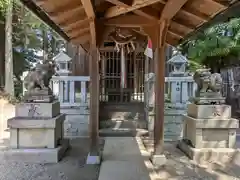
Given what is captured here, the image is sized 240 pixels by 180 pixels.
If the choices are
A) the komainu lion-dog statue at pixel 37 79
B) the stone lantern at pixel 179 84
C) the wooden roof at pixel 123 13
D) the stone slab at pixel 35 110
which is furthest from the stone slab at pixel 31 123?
the stone lantern at pixel 179 84

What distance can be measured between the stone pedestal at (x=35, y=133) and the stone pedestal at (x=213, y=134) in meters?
2.77

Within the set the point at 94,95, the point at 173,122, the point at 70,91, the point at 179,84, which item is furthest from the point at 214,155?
the point at 70,91

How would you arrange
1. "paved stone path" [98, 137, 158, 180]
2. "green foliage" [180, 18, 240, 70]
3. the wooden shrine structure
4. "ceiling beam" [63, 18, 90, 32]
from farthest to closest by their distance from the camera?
"green foliage" [180, 18, 240, 70]
"ceiling beam" [63, 18, 90, 32]
"paved stone path" [98, 137, 158, 180]
the wooden shrine structure

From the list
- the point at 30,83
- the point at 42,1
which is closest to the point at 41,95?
the point at 30,83

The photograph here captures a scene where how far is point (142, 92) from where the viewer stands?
34.1ft

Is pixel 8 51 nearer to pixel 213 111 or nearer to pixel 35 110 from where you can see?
pixel 35 110

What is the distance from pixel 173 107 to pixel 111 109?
1.91m

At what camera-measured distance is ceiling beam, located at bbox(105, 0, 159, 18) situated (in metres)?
3.80

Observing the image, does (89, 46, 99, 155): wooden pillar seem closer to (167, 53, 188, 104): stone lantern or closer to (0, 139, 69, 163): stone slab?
(0, 139, 69, 163): stone slab

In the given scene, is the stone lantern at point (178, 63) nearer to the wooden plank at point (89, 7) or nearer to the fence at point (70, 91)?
the fence at point (70, 91)

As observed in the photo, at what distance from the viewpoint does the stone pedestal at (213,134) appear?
19.2 feet

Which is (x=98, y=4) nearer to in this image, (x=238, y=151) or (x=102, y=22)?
(x=102, y=22)

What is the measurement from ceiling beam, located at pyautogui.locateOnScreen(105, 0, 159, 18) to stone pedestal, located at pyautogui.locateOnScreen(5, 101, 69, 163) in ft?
7.38

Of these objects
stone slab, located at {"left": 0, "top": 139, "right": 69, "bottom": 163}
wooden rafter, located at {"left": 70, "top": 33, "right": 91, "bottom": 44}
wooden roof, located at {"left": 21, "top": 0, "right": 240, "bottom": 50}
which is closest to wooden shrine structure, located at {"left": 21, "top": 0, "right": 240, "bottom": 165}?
wooden roof, located at {"left": 21, "top": 0, "right": 240, "bottom": 50}
